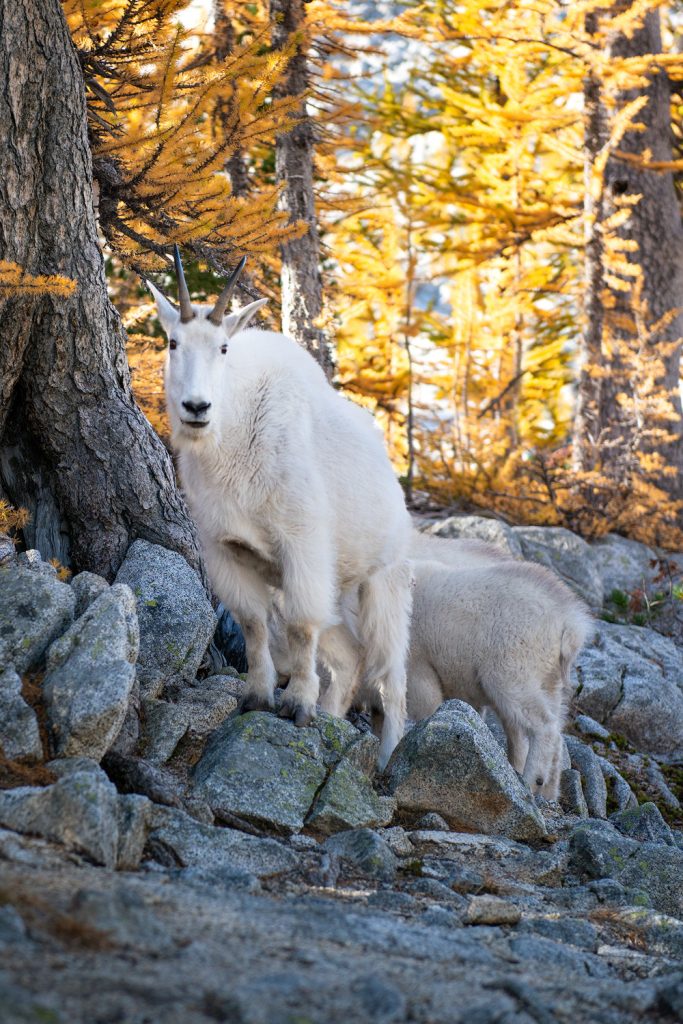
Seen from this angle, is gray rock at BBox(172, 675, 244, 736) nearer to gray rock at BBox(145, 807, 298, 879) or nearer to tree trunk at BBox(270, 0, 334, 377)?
gray rock at BBox(145, 807, 298, 879)

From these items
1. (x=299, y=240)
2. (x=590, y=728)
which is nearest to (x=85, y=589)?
(x=590, y=728)

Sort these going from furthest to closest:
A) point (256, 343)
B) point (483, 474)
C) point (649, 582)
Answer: point (483, 474) < point (649, 582) < point (256, 343)

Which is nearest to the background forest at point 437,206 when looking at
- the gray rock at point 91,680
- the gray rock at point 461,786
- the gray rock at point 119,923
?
the gray rock at point 91,680

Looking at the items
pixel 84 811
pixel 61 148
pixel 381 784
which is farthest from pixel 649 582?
pixel 84 811

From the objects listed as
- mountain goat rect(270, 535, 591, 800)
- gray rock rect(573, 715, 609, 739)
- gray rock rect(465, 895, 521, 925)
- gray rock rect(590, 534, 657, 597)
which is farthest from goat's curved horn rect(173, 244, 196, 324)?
gray rock rect(590, 534, 657, 597)

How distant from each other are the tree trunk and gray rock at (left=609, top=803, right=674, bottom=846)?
19.5 feet

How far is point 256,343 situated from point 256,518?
3.62 feet

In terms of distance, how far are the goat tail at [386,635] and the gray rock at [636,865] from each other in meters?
1.63

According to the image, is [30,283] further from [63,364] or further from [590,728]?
[590,728]

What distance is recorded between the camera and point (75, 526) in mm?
6879

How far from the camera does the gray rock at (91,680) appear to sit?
464cm

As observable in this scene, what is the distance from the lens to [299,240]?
11125 mm

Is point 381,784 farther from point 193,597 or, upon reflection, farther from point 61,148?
point 61,148

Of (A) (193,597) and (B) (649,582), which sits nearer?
(A) (193,597)
